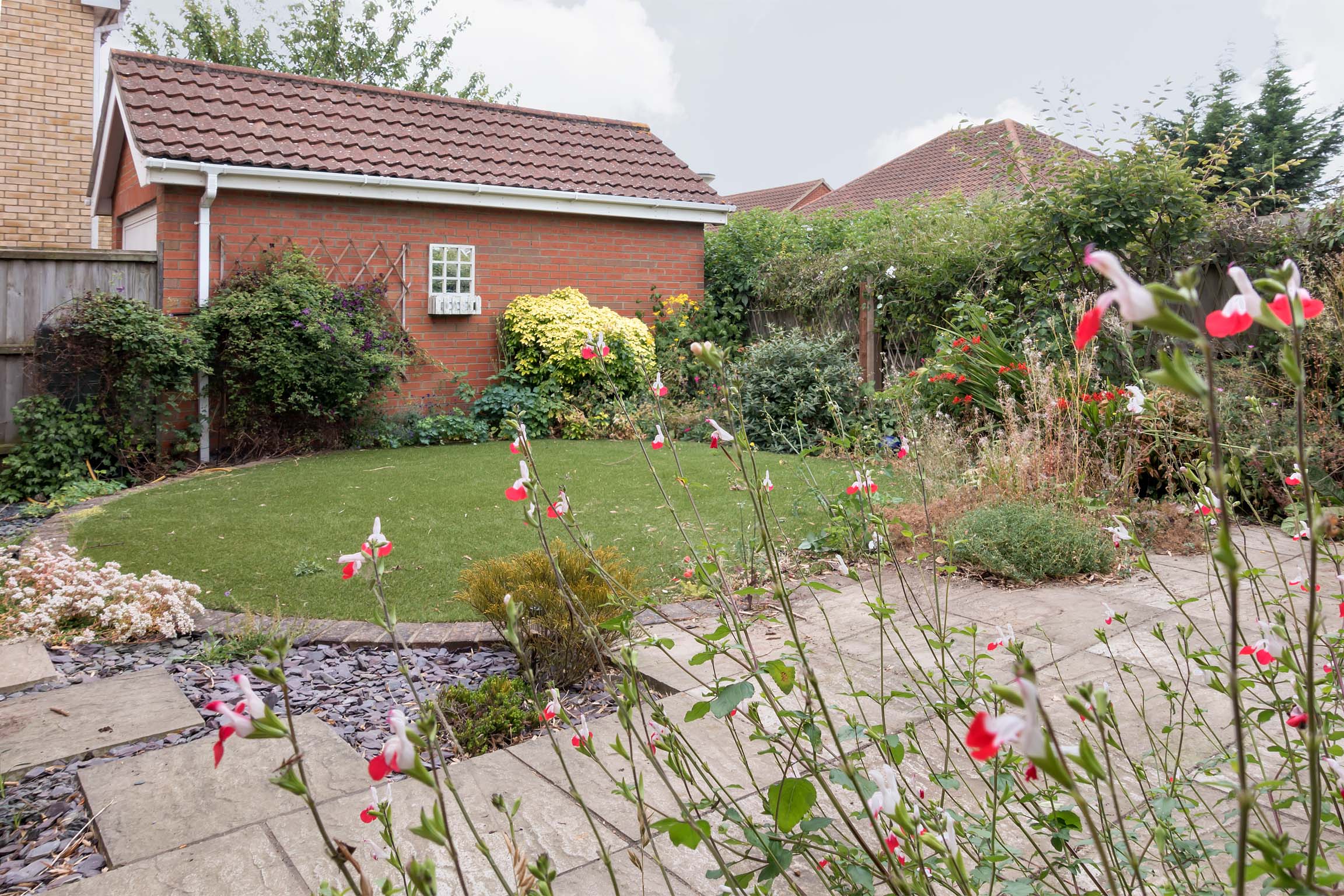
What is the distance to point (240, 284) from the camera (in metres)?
8.54

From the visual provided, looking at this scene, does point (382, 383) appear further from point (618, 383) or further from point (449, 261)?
point (618, 383)

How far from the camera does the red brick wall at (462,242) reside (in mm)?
8664

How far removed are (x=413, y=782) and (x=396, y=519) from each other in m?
3.68

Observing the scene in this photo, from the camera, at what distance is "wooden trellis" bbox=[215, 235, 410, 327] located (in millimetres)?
8844

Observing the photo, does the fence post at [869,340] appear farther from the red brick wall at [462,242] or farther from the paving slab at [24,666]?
the paving slab at [24,666]

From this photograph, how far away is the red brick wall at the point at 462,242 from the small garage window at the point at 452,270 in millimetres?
68

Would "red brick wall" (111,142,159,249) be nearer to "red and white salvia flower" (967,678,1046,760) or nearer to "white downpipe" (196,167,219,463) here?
"white downpipe" (196,167,219,463)

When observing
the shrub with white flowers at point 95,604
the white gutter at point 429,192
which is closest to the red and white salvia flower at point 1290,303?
the shrub with white flowers at point 95,604

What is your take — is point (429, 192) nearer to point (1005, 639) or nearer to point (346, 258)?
point (346, 258)

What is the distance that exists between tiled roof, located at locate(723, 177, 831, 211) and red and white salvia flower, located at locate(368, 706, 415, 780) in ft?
89.2

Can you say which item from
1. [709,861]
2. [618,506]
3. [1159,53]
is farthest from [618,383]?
[709,861]

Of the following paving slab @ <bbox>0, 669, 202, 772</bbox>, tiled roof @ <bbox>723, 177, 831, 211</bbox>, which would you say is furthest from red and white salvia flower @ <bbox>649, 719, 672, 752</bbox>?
tiled roof @ <bbox>723, 177, 831, 211</bbox>

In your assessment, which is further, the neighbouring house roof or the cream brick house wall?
the cream brick house wall

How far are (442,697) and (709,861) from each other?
1267 mm
